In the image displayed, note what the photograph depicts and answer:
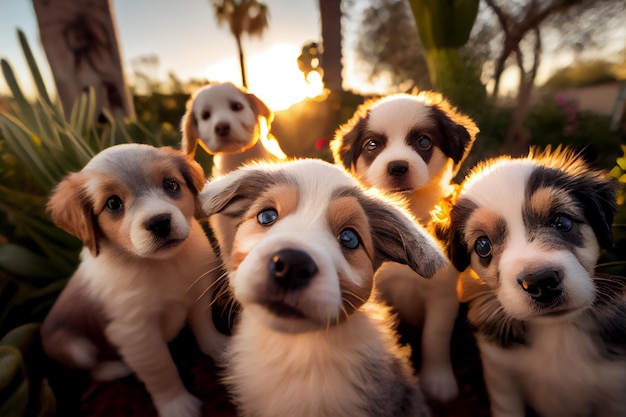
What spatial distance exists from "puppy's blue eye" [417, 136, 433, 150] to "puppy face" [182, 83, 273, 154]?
0.54 metres

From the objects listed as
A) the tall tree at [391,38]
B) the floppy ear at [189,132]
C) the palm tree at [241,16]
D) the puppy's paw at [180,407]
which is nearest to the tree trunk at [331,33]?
the floppy ear at [189,132]

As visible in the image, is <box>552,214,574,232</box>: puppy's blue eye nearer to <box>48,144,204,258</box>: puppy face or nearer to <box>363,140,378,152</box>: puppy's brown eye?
<box>363,140,378,152</box>: puppy's brown eye

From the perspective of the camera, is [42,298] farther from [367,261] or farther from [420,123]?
[420,123]

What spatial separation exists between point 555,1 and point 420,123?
17.3ft

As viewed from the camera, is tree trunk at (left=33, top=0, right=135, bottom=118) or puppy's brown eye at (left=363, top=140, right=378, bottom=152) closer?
puppy's brown eye at (left=363, top=140, right=378, bottom=152)

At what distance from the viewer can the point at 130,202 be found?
81 cm

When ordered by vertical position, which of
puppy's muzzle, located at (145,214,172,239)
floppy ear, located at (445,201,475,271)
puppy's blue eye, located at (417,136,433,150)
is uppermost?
puppy's muzzle, located at (145,214,172,239)

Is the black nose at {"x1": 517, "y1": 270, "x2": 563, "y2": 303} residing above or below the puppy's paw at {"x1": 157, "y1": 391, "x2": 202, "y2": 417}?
above

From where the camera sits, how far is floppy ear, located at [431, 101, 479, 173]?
1.20m

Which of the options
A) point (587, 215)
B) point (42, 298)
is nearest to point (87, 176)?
point (42, 298)

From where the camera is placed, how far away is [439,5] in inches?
48.3

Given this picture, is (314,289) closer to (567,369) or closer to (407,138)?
(567,369)

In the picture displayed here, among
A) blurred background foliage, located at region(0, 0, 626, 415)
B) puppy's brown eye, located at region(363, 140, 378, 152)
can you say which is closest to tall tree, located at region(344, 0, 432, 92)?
blurred background foliage, located at region(0, 0, 626, 415)

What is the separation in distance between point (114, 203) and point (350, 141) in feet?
2.38
